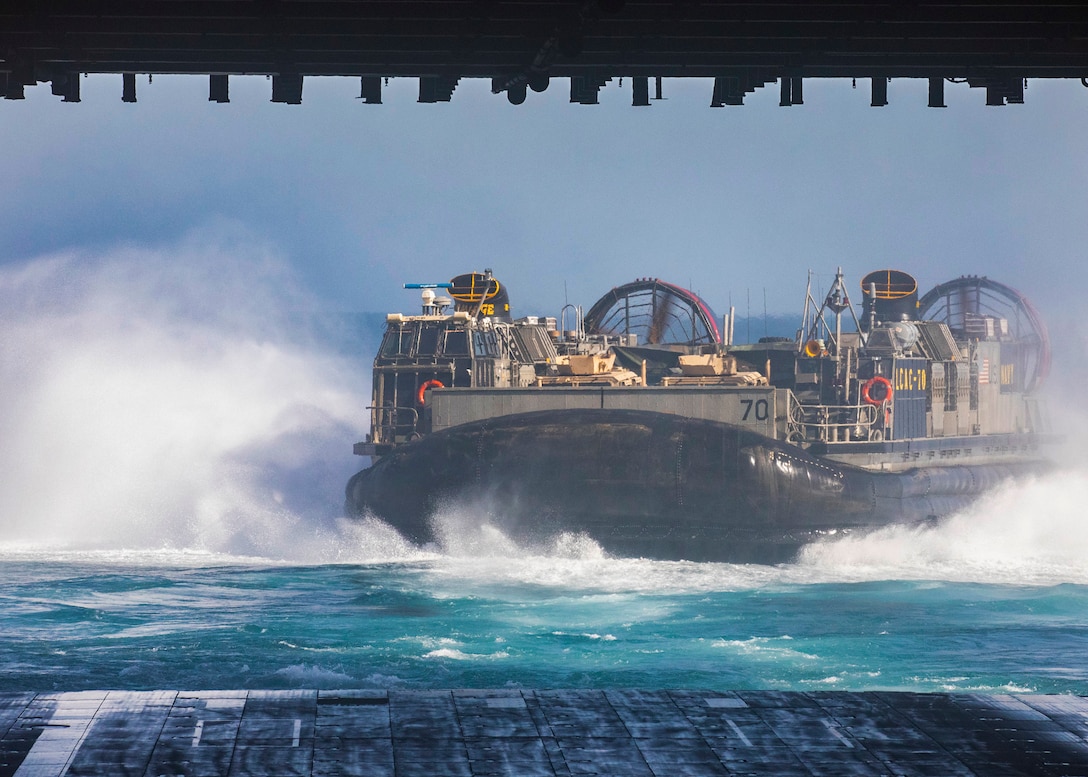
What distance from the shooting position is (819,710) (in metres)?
11.5

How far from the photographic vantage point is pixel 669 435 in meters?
22.9

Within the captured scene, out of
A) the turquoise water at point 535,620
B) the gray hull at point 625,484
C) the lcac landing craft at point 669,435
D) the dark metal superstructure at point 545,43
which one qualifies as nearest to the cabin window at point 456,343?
the lcac landing craft at point 669,435

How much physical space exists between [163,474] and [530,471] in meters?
11.5

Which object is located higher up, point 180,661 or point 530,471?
point 530,471

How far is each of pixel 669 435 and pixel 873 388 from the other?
6651 mm

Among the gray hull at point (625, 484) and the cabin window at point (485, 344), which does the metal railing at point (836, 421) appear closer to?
the gray hull at point (625, 484)

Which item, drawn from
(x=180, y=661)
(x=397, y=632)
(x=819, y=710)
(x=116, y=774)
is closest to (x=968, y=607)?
(x=397, y=632)

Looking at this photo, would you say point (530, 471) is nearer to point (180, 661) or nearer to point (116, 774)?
point (180, 661)

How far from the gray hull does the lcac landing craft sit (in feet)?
0.09

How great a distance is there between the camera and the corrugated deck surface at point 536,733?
31.0 ft

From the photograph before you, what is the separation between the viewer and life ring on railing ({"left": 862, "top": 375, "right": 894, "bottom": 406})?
2755 centimetres

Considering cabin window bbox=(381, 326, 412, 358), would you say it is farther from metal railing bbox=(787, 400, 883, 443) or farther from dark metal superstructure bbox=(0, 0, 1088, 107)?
dark metal superstructure bbox=(0, 0, 1088, 107)

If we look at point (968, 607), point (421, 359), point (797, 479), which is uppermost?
point (421, 359)

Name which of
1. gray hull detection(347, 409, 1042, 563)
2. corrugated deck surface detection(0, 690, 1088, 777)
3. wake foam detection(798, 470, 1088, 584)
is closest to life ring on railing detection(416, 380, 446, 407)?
gray hull detection(347, 409, 1042, 563)
